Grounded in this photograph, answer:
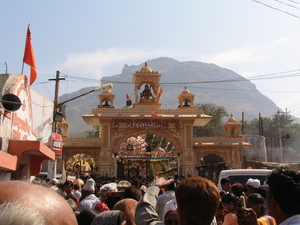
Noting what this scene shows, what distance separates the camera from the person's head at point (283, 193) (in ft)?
8.77

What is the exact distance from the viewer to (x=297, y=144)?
70.2 metres

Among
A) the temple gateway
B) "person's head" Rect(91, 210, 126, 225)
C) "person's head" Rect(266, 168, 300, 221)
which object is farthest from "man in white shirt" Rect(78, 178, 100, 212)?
the temple gateway

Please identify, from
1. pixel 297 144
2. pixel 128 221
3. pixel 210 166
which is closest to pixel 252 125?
pixel 297 144

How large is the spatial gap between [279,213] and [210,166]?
2245 centimetres

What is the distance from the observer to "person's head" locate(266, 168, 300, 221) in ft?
8.77

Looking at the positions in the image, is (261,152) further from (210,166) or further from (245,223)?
(245,223)

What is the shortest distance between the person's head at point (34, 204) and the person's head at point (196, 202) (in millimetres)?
974

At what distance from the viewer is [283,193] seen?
9.00ft

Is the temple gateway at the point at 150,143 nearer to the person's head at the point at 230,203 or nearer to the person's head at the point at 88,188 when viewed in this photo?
the person's head at the point at 88,188

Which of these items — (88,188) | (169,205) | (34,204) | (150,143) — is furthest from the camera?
(150,143)

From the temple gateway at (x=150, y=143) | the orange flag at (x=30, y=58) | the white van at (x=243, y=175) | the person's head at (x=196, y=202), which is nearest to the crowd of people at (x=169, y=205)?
the person's head at (x=196, y=202)

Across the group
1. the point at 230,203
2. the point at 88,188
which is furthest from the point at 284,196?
the point at 88,188

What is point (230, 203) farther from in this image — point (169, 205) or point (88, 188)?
point (88, 188)

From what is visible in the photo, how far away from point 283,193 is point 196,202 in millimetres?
907
